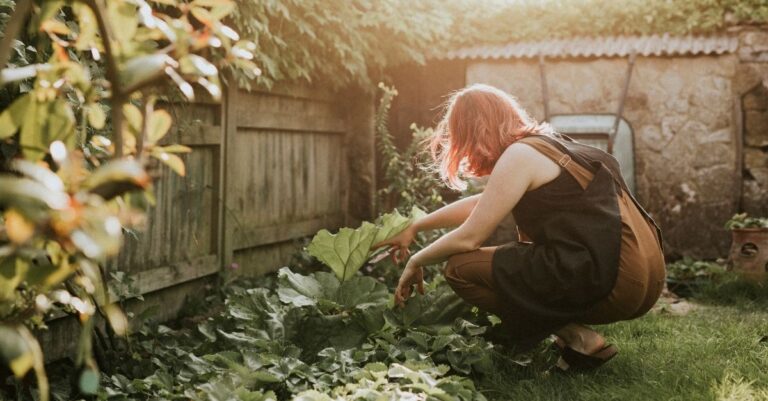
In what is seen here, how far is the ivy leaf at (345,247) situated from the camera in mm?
3594

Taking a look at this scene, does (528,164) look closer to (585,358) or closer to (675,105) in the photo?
(585,358)

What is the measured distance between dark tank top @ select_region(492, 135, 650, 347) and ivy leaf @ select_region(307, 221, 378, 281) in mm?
651

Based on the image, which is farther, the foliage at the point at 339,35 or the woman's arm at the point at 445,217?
the foliage at the point at 339,35

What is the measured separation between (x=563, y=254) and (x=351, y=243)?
0.99m

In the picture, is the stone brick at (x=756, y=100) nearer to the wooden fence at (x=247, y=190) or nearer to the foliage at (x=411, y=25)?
the foliage at (x=411, y=25)

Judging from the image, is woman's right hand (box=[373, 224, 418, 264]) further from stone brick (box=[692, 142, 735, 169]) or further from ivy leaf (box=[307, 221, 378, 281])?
stone brick (box=[692, 142, 735, 169])

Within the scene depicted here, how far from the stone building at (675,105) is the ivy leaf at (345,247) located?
4.57 metres

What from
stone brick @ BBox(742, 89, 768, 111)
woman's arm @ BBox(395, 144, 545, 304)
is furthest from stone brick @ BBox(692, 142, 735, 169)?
woman's arm @ BBox(395, 144, 545, 304)

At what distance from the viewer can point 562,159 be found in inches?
125

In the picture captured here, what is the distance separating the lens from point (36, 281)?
46.3 inches

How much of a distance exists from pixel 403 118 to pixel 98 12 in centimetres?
699

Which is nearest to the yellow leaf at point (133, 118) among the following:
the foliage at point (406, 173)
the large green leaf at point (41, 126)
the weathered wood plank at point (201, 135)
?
the large green leaf at point (41, 126)

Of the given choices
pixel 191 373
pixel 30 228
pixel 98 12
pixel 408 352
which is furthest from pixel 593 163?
pixel 30 228

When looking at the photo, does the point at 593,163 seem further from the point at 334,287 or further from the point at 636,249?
the point at 334,287
